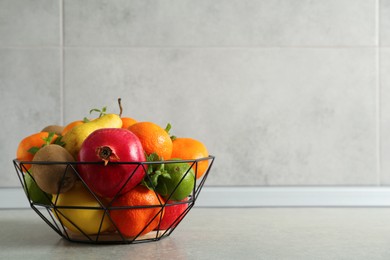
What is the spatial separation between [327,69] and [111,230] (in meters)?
0.72

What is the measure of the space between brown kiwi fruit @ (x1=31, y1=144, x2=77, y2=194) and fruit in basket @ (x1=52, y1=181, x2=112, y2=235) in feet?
0.05

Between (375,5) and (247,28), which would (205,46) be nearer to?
(247,28)

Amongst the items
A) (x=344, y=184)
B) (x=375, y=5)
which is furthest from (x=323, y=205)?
(x=375, y=5)

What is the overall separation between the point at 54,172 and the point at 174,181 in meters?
0.15

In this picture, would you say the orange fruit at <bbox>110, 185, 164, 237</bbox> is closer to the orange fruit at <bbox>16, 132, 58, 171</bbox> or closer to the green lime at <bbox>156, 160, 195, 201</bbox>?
the green lime at <bbox>156, 160, 195, 201</bbox>

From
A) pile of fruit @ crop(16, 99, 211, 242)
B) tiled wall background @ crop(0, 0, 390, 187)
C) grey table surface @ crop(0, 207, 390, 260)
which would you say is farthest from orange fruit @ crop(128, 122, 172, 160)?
tiled wall background @ crop(0, 0, 390, 187)

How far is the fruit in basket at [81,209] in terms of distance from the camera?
2.28ft

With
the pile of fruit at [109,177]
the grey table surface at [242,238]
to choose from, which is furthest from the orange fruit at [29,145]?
the grey table surface at [242,238]

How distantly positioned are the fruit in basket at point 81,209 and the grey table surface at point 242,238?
39 millimetres

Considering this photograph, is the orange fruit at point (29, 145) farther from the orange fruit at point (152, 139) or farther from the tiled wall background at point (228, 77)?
the tiled wall background at point (228, 77)

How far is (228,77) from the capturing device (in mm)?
1261

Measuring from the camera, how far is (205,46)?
1.26m

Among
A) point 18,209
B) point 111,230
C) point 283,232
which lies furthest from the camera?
point 18,209

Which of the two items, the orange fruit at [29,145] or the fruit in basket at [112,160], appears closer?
the fruit in basket at [112,160]
